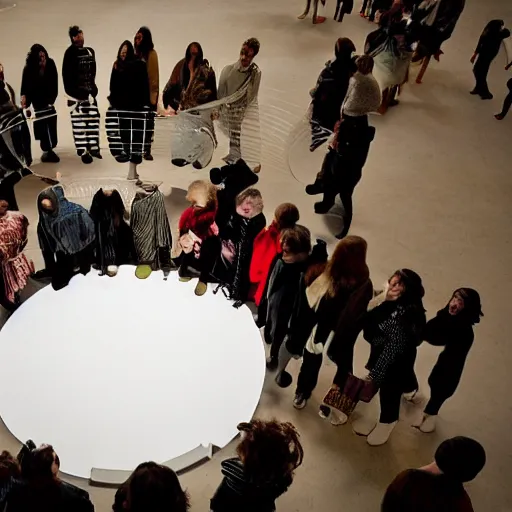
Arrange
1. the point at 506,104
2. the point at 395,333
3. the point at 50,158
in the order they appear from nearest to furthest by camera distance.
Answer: the point at 395,333 < the point at 50,158 < the point at 506,104

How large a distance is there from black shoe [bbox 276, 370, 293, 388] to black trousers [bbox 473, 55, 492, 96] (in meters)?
6.02

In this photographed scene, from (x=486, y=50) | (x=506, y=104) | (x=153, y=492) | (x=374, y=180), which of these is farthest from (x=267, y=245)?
(x=486, y=50)

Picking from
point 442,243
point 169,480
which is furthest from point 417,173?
point 169,480

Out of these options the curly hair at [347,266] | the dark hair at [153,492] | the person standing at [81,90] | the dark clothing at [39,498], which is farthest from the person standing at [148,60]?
the dark hair at [153,492]

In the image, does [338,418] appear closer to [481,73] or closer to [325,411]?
[325,411]

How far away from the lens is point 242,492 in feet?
11.8

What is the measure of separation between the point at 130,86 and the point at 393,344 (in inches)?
153

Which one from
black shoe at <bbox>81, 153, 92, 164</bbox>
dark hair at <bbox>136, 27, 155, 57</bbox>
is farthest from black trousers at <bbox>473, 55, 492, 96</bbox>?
black shoe at <bbox>81, 153, 92, 164</bbox>

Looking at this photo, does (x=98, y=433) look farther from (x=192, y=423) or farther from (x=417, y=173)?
(x=417, y=173)

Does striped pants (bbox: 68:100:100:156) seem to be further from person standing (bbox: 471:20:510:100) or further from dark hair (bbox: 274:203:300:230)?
person standing (bbox: 471:20:510:100)

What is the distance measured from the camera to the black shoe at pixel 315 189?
22.7 feet

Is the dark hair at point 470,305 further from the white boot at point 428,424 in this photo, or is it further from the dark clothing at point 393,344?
the white boot at point 428,424

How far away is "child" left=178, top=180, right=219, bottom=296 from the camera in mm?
5098

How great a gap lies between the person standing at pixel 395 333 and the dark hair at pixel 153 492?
1.80m
